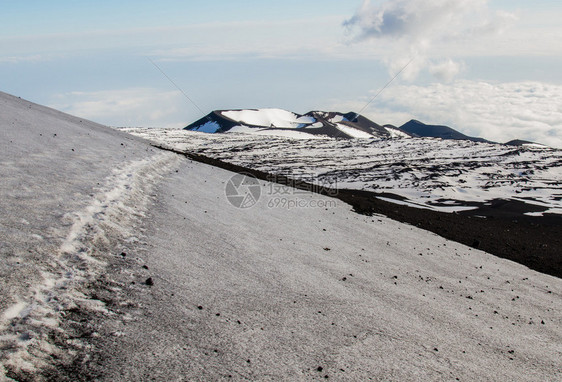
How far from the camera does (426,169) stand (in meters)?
66.7

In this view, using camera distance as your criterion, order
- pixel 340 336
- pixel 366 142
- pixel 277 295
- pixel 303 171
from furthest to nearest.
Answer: pixel 366 142, pixel 303 171, pixel 277 295, pixel 340 336

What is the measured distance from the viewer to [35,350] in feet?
17.0

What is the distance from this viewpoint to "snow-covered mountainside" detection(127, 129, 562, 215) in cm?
4647

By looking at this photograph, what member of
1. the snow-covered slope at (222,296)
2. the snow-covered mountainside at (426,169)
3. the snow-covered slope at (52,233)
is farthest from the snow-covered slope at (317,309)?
the snow-covered mountainside at (426,169)

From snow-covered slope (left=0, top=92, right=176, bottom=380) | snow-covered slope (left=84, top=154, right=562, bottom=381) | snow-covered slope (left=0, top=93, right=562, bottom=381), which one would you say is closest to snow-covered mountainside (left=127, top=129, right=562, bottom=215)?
snow-covered slope (left=84, top=154, right=562, bottom=381)

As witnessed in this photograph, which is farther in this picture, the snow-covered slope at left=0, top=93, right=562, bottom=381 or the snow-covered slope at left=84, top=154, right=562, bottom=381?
the snow-covered slope at left=84, top=154, right=562, bottom=381

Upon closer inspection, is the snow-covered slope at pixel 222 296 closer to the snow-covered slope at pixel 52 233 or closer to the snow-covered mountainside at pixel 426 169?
the snow-covered slope at pixel 52 233

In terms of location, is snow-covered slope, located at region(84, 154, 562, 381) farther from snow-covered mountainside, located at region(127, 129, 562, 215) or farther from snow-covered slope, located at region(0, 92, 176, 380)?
snow-covered mountainside, located at region(127, 129, 562, 215)

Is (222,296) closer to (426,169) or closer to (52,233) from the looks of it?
(52,233)

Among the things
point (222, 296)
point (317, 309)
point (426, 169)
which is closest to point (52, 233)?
point (222, 296)

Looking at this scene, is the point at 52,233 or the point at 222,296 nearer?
the point at 222,296

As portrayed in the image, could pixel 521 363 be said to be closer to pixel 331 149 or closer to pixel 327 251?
pixel 327 251

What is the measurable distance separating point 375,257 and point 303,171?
5960 cm

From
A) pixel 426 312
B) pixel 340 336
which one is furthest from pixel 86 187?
pixel 426 312
